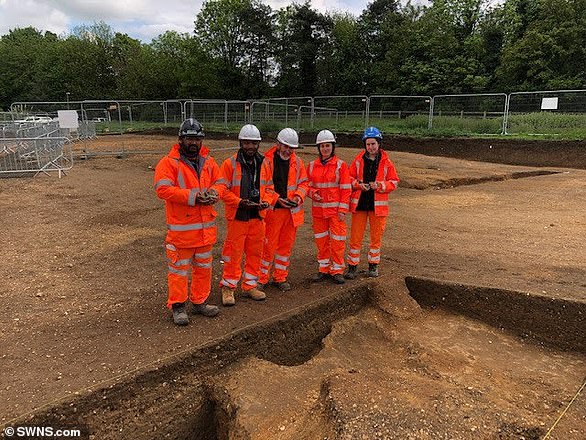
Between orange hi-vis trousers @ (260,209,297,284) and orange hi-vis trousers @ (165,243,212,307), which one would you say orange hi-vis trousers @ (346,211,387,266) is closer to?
orange hi-vis trousers @ (260,209,297,284)

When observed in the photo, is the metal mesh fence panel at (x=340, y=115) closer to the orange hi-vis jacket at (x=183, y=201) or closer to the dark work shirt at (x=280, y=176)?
the dark work shirt at (x=280, y=176)

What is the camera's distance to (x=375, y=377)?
14.3 feet

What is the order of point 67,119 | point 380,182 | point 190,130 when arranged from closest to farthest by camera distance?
point 190,130
point 380,182
point 67,119

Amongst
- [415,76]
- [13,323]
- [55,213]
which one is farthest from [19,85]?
[13,323]

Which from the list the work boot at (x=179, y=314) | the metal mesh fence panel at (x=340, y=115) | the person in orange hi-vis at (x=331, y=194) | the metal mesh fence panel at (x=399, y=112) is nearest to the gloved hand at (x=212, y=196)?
the work boot at (x=179, y=314)

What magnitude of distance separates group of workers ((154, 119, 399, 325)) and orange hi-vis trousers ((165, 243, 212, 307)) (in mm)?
10

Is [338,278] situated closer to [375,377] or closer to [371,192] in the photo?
[371,192]

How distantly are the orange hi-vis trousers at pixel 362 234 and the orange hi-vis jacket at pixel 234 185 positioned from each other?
1.44 meters

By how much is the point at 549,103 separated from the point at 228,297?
2031 centimetres

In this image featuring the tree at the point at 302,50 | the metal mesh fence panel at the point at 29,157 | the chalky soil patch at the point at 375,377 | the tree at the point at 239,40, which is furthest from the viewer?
the tree at the point at 239,40

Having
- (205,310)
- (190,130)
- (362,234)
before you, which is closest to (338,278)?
(362,234)

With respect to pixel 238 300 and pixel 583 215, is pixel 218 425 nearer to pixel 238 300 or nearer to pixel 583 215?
pixel 238 300

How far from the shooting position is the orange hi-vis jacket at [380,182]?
5930 mm

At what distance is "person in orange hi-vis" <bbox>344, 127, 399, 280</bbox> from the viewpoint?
592 centimetres
